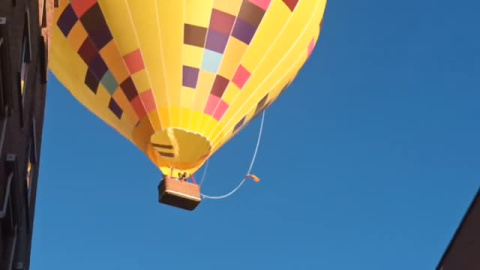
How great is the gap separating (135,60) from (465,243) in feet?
24.4

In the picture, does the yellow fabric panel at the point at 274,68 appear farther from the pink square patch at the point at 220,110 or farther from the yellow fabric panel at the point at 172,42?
the yellow fabric panel at the point at 172,42

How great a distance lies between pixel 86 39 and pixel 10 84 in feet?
25.3

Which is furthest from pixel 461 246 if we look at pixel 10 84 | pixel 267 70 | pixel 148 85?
pixel 10 84

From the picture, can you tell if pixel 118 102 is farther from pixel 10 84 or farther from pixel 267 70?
pixel 10 84

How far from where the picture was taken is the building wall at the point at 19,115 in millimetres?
9625

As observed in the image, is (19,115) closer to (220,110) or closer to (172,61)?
(172,61)

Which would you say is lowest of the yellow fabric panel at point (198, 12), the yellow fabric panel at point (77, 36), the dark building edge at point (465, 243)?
the dark building edge at point (465, 243)

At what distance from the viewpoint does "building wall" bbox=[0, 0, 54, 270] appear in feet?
31.6

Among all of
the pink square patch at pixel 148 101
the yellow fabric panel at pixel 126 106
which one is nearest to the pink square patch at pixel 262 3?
the pink square patch at pixel 148 101

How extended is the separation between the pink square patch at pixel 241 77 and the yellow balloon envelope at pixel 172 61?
0.02m

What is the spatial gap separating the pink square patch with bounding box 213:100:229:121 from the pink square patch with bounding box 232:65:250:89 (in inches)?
20.3

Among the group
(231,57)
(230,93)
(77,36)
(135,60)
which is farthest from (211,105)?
(77,36)

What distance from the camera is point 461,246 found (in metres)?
15.4

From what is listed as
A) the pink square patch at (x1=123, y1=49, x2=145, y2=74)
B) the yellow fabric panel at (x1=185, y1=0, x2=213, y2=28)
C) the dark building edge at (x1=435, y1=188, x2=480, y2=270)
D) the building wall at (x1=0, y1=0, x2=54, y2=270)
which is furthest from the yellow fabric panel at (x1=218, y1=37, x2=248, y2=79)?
the dark building edge at (x1=435, y1=188, x2=480, y2=270)
